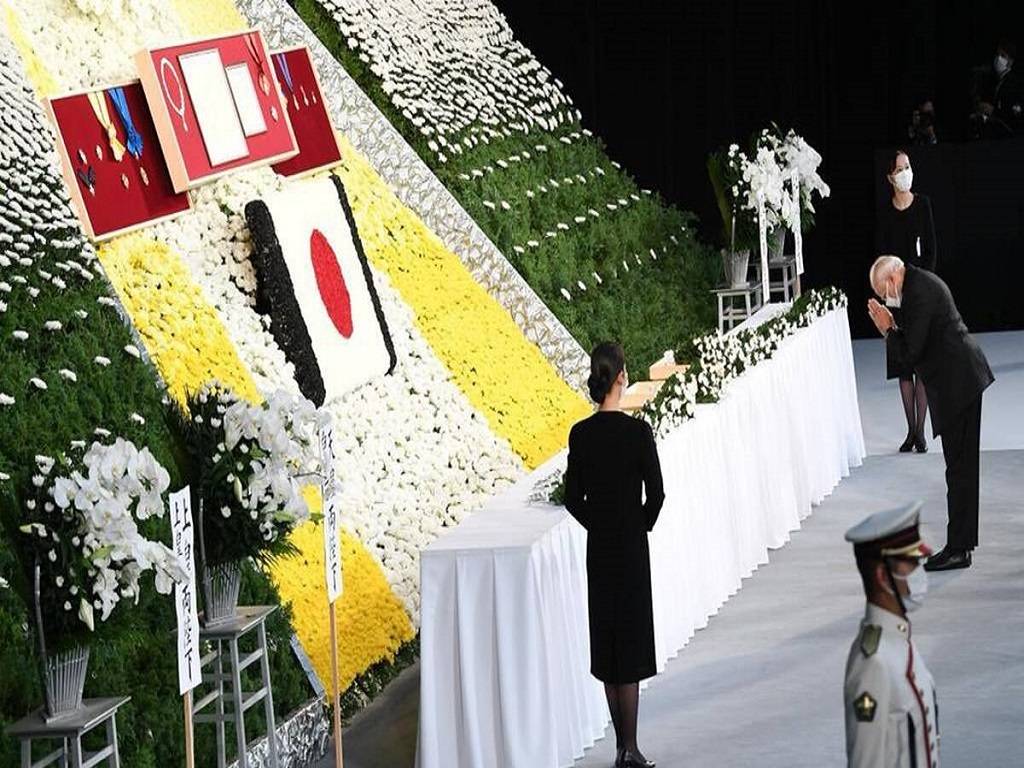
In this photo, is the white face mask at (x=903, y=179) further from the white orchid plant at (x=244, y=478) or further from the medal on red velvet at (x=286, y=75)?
the white orchid plant at (x=244, y=478)

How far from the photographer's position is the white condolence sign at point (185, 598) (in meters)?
4.78

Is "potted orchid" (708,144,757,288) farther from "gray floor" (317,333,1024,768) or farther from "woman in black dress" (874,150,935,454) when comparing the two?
"gray floor" (317,333,1024,768)

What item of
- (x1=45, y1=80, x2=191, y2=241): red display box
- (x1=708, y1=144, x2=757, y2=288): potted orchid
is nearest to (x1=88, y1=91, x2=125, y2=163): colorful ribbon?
(x1=45, y1=80, x2=191, y2=241): red display box

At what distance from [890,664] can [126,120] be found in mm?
5082

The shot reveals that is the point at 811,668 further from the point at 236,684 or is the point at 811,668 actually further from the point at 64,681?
the point at 64,681

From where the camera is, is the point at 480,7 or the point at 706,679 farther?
the point at 480,7

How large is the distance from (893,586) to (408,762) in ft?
11.0

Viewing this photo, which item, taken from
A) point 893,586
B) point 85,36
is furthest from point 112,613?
point 85,36

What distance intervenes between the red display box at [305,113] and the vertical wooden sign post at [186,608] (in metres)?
4.27

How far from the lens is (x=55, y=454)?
580cm

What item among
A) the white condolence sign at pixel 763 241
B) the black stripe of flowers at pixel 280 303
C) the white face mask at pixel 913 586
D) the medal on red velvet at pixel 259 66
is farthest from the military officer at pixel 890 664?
the white condolence sign at pixel 763 241

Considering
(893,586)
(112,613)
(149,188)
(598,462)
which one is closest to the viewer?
(893,586)

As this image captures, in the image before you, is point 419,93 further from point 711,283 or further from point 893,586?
point 893,586

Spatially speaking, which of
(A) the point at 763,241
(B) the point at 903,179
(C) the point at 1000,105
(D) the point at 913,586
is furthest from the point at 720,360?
(C) the point at 1000,105
